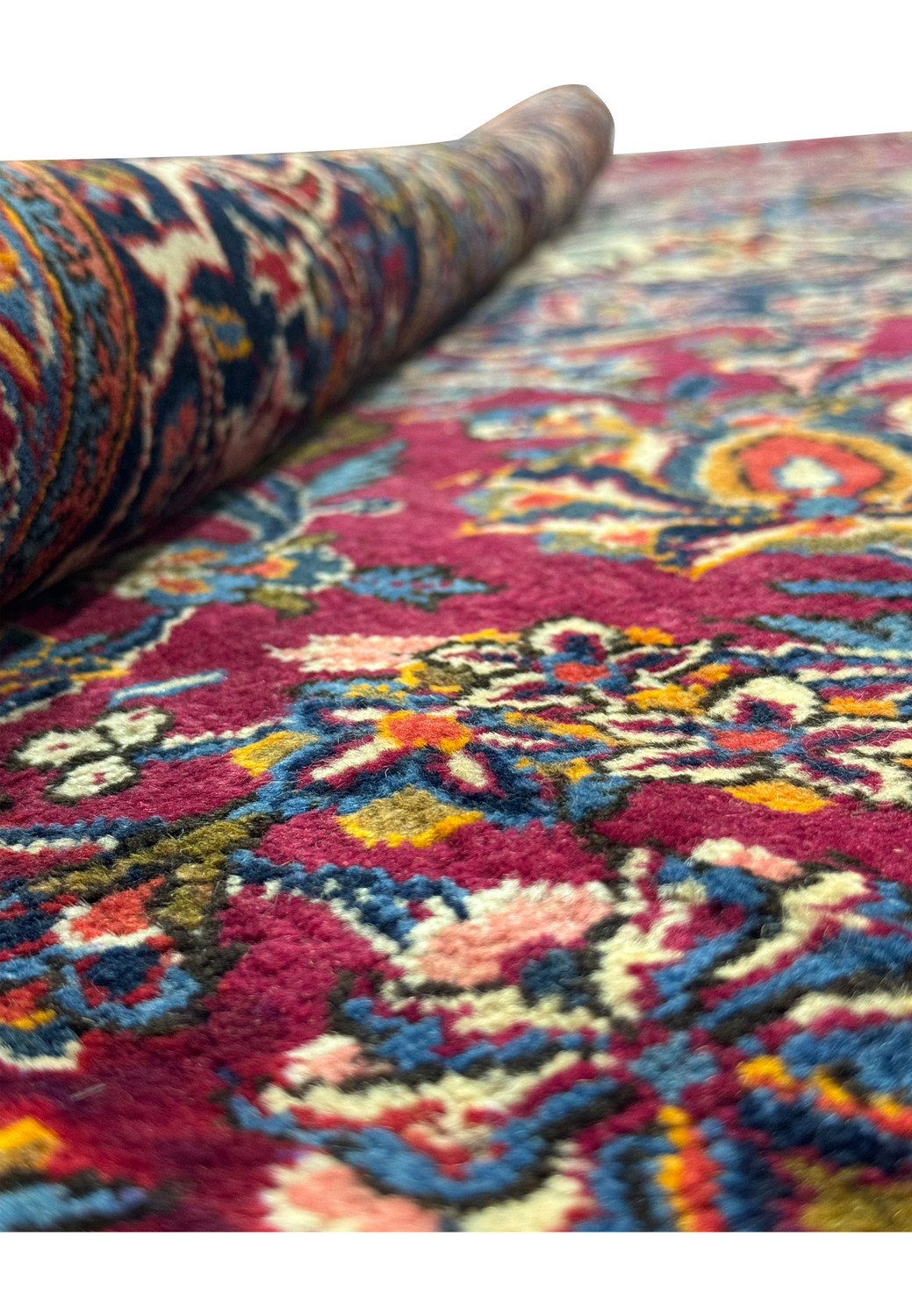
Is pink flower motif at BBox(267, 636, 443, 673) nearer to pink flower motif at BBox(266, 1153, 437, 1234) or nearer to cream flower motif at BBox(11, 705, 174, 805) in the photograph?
cream flower motif at BBox(11, 705, 174, 805)

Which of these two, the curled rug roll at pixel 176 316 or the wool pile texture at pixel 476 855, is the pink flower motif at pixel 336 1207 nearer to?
the wool pile texture at pixel 476 855

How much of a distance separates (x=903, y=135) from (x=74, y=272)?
2.64m

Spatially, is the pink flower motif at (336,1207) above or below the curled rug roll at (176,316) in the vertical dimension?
below

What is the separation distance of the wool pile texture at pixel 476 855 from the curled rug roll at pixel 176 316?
0.13 ft

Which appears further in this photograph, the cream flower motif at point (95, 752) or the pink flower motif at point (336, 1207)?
the cream flower motif at point (95, 752)

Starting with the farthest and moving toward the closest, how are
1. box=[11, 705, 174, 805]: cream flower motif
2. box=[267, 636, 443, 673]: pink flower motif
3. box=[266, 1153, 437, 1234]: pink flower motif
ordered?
box=[267, 636, 443, 673]: pink flower motif
box=[11, 705, 174, 805]: cream flower motif
box=[266, 1153, 437, 1234]: pink flower motif

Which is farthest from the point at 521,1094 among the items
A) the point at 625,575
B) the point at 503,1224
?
the point at 625,575

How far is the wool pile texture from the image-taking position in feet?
1.26

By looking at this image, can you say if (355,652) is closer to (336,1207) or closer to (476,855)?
(476,855)

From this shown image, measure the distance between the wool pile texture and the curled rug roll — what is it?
38mm

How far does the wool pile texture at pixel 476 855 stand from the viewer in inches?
15.1

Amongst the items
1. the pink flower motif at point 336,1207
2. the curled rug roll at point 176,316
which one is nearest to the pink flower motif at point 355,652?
the curled rug roll at point 176,316

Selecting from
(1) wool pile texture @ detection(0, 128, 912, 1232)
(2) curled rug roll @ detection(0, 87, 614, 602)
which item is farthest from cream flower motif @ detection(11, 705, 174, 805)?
(2) curled rug roll @ detection(0, 87, 614, 602)

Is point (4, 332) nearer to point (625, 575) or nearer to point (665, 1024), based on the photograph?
point (625, 575)
